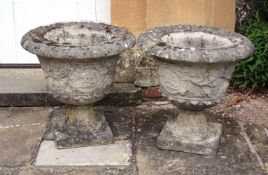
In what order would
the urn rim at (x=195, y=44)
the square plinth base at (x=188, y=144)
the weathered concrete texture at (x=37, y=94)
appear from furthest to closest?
1. the weathered concrete texture at (x=37, y=94)
2. the square plinth base at (x=188, y=144)
3. the urn rim at (x=195, y=44)

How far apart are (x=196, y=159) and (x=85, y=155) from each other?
0.85 m

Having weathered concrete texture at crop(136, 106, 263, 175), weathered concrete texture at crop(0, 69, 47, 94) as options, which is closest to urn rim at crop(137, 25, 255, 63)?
weathered concrete texture at crop(136, 106, 263, 175)

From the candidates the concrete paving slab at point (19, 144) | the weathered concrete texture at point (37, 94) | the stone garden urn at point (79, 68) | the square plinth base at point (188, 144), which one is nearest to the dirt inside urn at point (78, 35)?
the stone garden urn at point (79, 68)

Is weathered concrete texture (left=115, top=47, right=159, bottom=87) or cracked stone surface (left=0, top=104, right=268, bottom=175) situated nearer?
cracked stone surface (left=0, top=104, right=268, bottom=175)

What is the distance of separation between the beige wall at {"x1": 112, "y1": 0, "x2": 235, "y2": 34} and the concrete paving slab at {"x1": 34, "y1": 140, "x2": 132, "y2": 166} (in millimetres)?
1189

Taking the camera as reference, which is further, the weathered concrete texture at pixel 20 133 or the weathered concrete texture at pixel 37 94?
the weathered concrete texture at pixel 37 94

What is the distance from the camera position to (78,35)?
14.7 ft

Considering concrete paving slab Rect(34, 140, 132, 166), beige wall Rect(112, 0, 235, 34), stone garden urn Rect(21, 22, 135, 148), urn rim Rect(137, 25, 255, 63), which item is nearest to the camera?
urn rim Rect(137, 25, 255, 63)

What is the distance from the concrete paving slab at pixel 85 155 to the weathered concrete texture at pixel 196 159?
0.42 feet

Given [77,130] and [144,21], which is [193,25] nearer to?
[144,21]

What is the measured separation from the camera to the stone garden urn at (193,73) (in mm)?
3775

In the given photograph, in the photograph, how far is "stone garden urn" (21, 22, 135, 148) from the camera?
386cm

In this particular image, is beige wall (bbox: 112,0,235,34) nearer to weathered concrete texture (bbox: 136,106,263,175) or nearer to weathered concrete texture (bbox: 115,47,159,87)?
weathered concrete texture (bbox: 115,47,159,87)

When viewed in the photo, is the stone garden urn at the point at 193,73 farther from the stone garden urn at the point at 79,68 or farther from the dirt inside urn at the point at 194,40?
the stone garden urn at the point at 79,68
